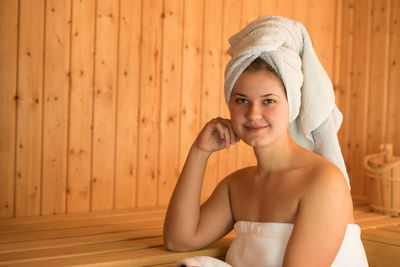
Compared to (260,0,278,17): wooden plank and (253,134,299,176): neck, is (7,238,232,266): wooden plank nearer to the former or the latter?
(253,134,299,176): neck

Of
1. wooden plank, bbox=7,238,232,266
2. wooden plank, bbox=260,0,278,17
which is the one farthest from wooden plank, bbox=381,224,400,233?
wooden plank, bbox=260,0,278,17

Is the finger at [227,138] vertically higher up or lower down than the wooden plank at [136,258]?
higher up

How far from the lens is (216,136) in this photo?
190 cm

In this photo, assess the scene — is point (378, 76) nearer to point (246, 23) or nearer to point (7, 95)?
point (246, 23)

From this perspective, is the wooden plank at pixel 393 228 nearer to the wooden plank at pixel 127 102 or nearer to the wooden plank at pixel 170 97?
the wooden plank at pixel 170 97

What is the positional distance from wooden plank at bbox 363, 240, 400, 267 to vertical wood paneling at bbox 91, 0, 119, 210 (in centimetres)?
149

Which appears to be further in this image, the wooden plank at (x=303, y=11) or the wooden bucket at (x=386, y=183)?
the wooden plank at (x=303, y=11)

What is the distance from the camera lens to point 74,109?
2.78 meters

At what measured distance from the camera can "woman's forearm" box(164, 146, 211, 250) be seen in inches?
73.5

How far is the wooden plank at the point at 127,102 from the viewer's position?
2.95 m

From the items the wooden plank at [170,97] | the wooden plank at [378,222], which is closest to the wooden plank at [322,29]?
the wooden plank at [170,97]

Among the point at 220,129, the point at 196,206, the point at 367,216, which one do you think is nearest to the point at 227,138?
the point at 220,129

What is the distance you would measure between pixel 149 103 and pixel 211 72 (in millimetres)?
523

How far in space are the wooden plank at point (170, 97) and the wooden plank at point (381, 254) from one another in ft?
4.41
